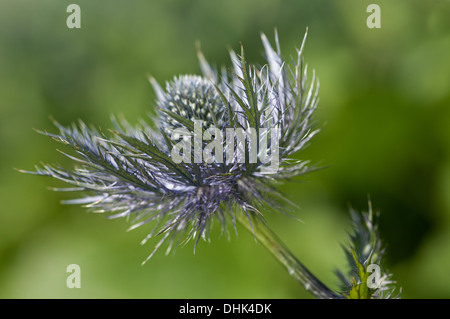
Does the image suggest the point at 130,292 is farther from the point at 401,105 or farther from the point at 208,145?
the point at 401,105

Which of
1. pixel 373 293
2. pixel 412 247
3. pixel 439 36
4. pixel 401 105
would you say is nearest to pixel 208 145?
pixel 373 293

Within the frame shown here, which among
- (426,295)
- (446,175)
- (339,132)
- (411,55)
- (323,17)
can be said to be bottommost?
(426,295)

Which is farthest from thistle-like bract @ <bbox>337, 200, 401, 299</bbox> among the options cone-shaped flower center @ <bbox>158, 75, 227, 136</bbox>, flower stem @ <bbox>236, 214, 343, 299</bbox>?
cone-shaped flower center @ <bbox>158, 75, 227, 136</bbox>

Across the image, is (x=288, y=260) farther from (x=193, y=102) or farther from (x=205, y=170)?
(x=193, y=102)

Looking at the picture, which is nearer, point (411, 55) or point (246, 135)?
point (246, 135)

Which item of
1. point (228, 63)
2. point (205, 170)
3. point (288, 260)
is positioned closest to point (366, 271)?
point (288, 260)

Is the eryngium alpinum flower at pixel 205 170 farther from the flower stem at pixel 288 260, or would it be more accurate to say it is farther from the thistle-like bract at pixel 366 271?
the thistle-like bract at pixel 366 271
